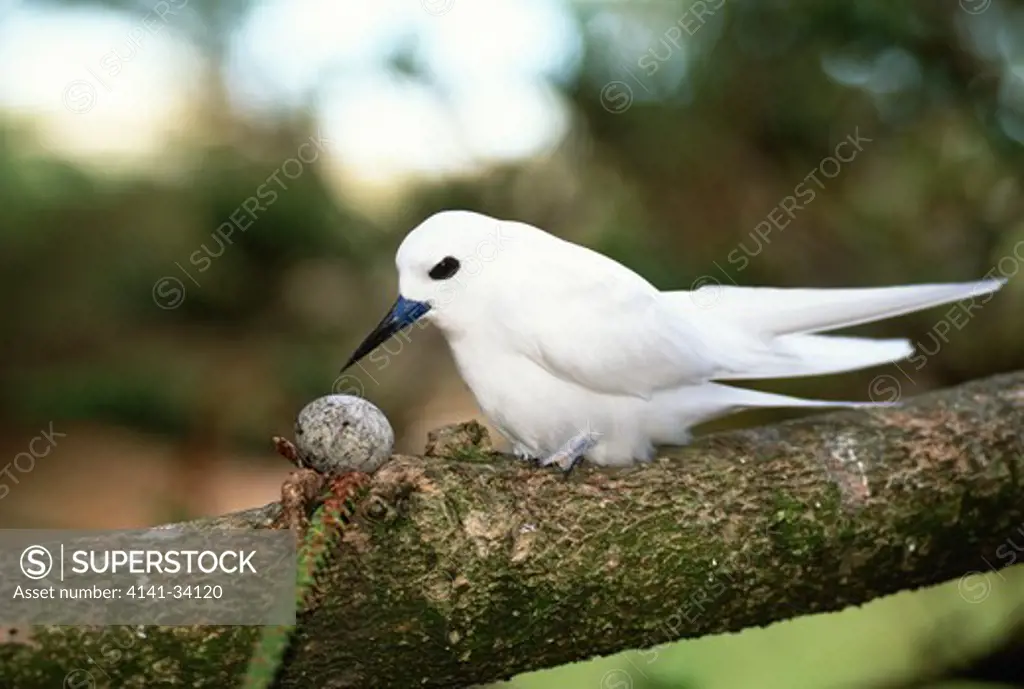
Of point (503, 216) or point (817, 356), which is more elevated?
point (503, 216)

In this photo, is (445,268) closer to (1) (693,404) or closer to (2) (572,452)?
(2) (572,452)

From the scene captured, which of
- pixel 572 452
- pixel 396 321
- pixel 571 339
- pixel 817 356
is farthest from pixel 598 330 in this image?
pixel 817 356

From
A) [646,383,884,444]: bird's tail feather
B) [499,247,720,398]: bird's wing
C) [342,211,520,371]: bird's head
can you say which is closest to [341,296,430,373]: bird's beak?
[342,211,520,371]: bird's head

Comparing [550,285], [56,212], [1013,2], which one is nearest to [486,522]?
[550,285]

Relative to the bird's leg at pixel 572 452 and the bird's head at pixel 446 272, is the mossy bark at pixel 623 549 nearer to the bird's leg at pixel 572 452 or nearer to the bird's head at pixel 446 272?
the bird's leg at pixel 572 452

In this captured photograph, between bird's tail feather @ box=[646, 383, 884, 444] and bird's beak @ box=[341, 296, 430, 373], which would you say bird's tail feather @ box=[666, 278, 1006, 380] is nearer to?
bird's tail feather @ box=[646, 383, 884, 444]

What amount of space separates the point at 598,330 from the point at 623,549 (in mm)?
303

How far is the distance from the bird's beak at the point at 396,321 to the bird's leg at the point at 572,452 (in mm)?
264

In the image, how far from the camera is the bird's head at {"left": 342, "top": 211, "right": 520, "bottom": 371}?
1381 mm

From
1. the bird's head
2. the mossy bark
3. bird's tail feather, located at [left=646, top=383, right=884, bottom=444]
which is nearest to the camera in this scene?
the mossy bark

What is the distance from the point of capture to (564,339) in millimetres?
1398

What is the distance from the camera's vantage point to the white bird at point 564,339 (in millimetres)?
1397

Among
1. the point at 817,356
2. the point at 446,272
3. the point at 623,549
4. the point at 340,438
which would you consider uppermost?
the point at 446,272

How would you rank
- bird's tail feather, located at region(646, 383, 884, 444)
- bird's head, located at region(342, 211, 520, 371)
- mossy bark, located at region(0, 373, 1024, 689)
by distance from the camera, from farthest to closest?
bird's tail feather, located at region(646, 383, 884, 444) → bird's head, located at region(342, 211, 520, 371) → mossy bark, located at region(0, 373, 1024, 689)
